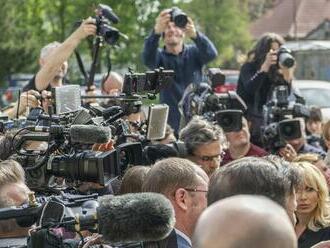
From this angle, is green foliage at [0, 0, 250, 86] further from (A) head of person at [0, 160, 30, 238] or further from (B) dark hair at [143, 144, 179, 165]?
(A) head of person at [0, 160, 30, 238]

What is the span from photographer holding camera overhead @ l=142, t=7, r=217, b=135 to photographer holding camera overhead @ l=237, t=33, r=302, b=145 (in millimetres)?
382

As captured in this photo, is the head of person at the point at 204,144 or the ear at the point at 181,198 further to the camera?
the head of person at the point at 204,144

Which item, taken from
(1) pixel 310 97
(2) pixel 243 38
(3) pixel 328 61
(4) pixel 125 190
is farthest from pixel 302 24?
(4) pixel 125 190

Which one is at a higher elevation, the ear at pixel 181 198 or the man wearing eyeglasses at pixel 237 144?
the ear at pixel 181 198

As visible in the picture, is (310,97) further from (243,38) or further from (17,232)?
(243,38)

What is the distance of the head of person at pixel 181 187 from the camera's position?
13.6ft

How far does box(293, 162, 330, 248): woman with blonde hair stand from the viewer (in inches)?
217

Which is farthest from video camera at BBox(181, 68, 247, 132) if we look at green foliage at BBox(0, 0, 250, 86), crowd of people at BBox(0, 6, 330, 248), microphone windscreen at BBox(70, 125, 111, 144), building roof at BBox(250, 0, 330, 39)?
building roof at BBox(250, 0, 330, 39)

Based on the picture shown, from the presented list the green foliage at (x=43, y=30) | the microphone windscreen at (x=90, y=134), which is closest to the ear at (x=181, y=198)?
the microphone windscreen at (x=90, y=134)

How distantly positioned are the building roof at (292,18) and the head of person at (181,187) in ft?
149

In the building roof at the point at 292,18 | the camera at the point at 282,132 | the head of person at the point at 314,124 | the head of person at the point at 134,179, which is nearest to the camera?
the head of person at the point at 134,179

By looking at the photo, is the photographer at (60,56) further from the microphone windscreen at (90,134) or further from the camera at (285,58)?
the microphone windscreen at (90,134)

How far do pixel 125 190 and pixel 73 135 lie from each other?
1.35 metres

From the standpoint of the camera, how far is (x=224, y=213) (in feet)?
7.56
